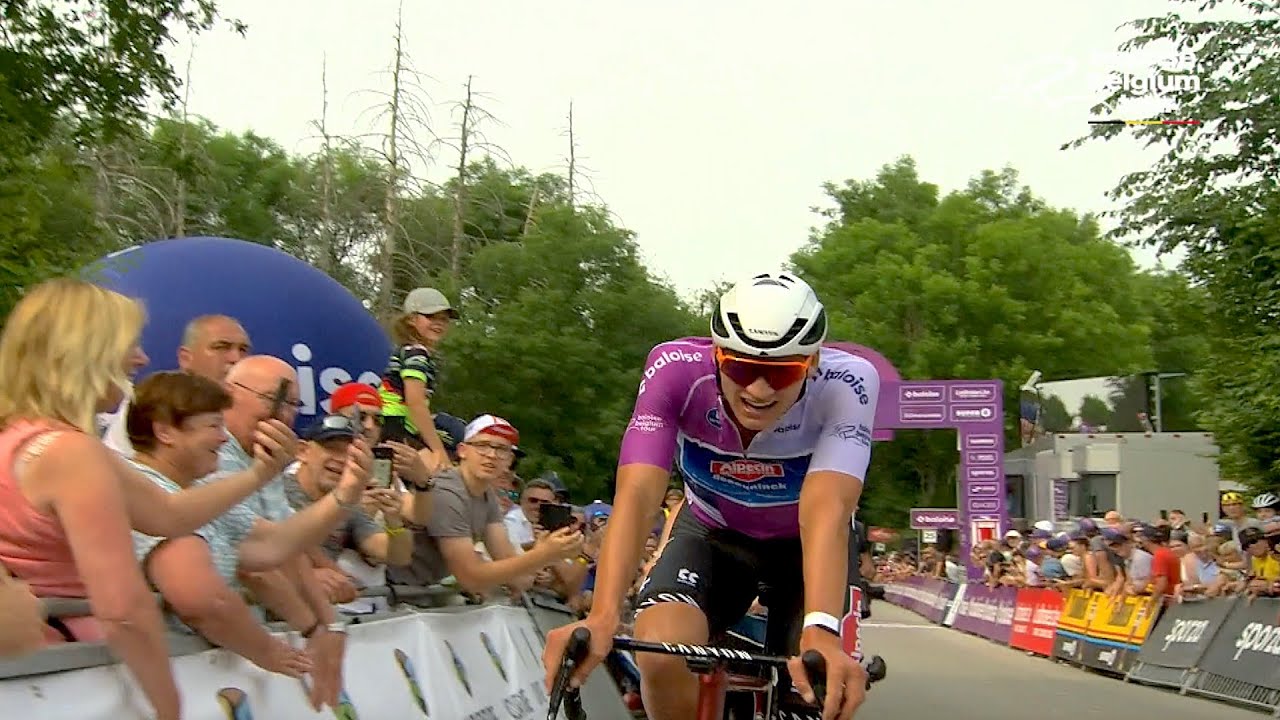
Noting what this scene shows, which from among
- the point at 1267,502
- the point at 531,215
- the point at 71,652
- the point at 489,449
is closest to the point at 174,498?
the point at 71,652

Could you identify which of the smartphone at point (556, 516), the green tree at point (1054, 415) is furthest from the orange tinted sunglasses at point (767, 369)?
the green tree at point (1054, 415)

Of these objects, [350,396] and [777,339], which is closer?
[777,339]

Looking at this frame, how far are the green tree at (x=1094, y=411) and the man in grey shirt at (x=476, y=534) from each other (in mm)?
37787

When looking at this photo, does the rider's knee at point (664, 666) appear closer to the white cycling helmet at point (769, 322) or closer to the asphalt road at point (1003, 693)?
the white cycling helmet at point (769, 322)

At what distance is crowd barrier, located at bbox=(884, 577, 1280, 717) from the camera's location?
1625 centimetres

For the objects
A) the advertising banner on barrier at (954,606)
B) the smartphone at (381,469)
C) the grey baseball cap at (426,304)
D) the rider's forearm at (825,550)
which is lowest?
the advertising banner on barrier at (954,606)

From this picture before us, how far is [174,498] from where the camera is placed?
15.5 ft

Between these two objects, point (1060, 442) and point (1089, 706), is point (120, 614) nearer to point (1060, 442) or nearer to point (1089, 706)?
point (1089, 706)

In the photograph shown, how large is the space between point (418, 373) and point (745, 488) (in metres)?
4.05

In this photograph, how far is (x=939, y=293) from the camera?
216 feet

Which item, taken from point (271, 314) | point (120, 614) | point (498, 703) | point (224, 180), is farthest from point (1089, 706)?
point (224, 180)

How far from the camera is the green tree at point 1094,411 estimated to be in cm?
4534

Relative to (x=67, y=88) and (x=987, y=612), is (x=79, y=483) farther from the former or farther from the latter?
(x=987, y=612)

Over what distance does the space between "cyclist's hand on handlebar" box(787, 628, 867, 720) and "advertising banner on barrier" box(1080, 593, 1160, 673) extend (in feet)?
55.9
